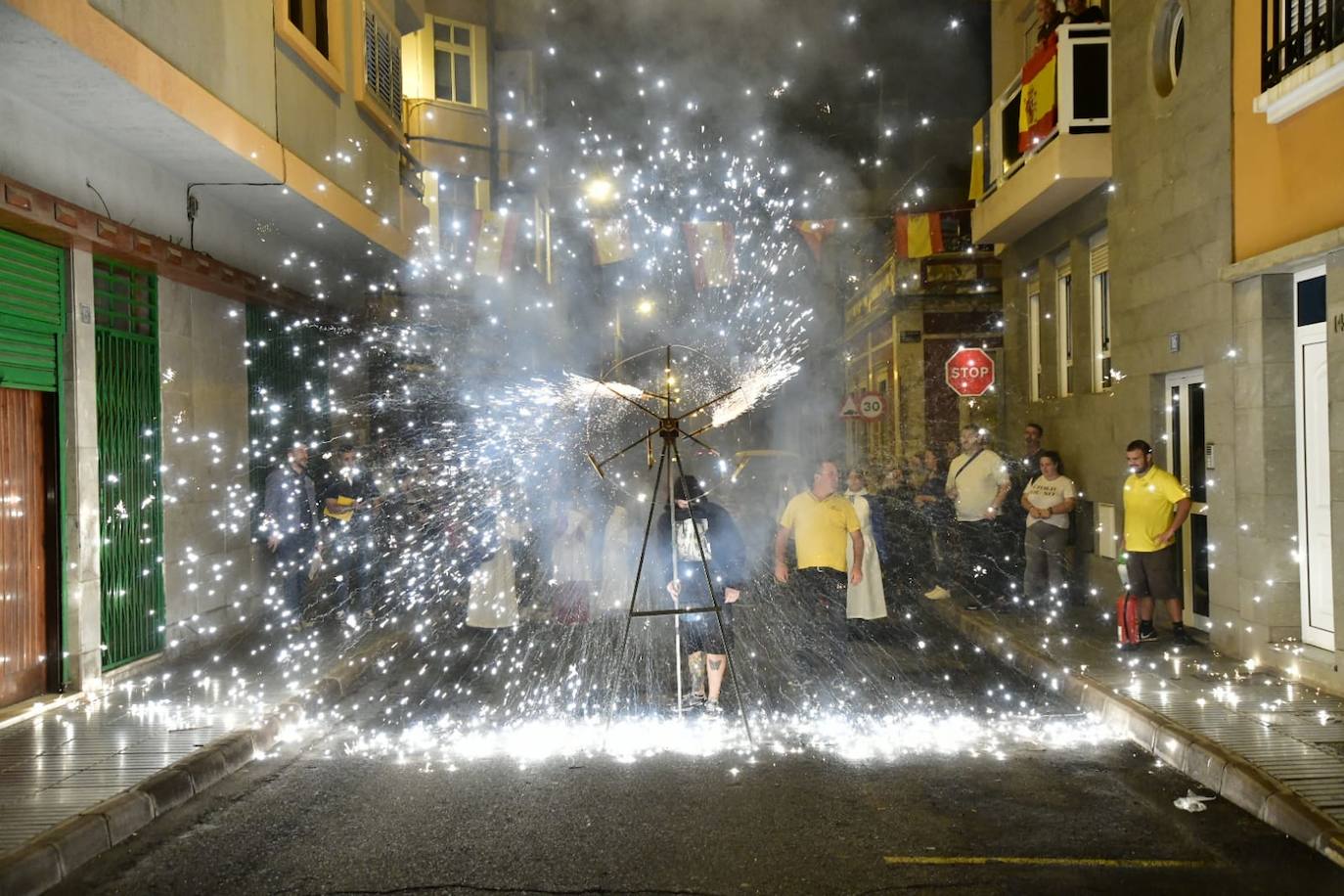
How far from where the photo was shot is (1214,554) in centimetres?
922

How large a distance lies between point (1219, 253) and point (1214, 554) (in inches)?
103

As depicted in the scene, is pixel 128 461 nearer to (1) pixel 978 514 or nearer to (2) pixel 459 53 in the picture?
(1) pixel 978 514

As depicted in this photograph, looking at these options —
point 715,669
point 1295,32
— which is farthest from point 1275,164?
point 715,669

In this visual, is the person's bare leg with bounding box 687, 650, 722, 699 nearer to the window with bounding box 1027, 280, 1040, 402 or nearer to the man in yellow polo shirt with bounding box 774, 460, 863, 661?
the man in yellow polo shirt with bounding box 774, 460, 863, 661

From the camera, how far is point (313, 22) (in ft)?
38.3

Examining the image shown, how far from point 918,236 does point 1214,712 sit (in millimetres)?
14863

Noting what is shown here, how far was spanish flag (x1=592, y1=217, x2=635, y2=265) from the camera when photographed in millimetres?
19375

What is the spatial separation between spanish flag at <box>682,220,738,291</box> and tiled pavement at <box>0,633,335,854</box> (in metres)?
10.0

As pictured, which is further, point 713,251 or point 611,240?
point 611,240

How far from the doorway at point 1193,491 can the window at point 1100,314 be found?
2240 millimetres

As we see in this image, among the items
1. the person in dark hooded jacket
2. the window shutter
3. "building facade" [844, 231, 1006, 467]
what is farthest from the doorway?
"building facade" [844, 231, 1006, 467]

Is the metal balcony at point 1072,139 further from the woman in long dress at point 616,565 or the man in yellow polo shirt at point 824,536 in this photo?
the woman in long dress at point 616,565

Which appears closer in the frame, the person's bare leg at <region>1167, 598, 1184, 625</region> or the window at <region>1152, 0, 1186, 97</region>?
the person's bare leg at <region>1167, 598, 1184, 625</region>

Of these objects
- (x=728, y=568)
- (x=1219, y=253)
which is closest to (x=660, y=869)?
(x=728, y=568)
